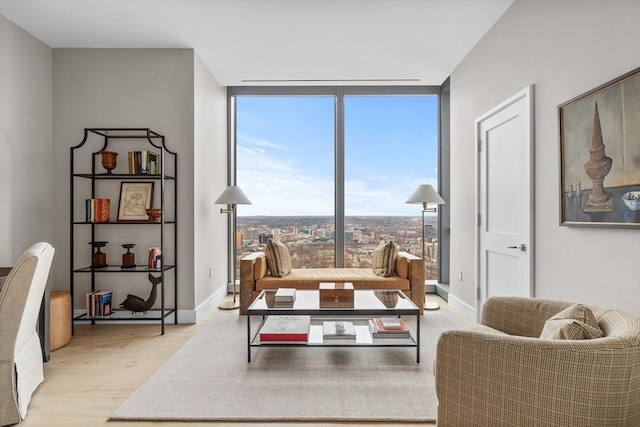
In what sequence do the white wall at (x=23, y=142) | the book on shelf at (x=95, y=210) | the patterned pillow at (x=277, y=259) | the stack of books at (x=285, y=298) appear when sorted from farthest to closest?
1. the patterned pillow at (x=277, y=259)
2. the book on shelf at (x=95, y=210)
3. the white wall at (x=23, y=142)
4. the stack of books at (x=285, y=298)

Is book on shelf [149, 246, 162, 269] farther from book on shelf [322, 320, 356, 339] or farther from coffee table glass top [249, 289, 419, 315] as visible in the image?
book on shelf [322, 320, 356, 339]

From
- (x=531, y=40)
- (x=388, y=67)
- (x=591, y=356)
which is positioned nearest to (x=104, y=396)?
(x=591, y=356)

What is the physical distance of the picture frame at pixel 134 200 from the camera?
369 cm

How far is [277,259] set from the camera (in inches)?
161

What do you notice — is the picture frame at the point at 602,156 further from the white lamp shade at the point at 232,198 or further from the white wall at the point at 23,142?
the white wall at the point at 23,142

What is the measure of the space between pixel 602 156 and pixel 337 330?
200 cm

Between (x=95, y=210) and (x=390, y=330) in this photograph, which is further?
(x=95, y=210)

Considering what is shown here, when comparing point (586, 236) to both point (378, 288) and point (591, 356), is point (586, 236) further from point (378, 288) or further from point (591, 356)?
point (378, 288)

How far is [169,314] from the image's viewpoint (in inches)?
147

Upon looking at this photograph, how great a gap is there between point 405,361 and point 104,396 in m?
2.00

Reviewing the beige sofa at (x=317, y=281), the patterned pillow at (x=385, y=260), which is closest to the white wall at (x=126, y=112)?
the beige sofa at (x=317, y=281)

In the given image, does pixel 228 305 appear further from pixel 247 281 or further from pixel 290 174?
pixel 290 174

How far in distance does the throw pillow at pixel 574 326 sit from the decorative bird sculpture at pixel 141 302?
126 inches

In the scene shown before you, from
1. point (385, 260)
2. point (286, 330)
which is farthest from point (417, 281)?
point (286, 330)
